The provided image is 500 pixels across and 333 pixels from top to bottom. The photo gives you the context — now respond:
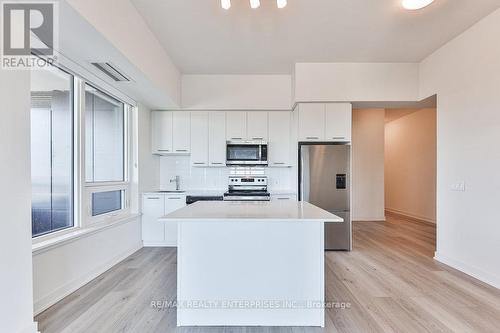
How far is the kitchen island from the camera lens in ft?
6.81

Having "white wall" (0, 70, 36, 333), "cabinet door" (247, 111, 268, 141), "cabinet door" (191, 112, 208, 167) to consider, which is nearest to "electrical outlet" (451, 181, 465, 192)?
"cabinet door" (247, 111, 268, 141)

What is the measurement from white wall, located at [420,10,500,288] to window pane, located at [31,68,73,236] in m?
4.64

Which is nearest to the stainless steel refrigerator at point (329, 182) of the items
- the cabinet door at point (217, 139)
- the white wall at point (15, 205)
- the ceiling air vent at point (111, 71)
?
the cabinet door at point (217, 139)

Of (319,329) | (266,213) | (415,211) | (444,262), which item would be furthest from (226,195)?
(415,211)

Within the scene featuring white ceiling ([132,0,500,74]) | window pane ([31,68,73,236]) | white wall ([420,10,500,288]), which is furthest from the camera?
white wall ([420,10,500,288])

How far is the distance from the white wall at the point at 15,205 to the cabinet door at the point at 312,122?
338 centimetres

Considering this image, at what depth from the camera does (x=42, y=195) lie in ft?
8.61

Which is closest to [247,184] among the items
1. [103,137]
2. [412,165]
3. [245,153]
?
[245,153]

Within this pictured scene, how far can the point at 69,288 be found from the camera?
2.66m

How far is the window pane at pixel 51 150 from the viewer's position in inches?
100

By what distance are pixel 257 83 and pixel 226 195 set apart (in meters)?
2.06

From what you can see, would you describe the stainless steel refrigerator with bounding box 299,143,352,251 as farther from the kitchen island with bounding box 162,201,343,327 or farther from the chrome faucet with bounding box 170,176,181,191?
the chrome faucet with bounding box 170,176,181,191

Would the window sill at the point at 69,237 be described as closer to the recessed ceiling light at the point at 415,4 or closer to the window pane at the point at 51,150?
the window pane at the point at 51,150

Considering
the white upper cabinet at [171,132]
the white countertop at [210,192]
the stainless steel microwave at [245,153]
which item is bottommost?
the white countertop at [210,192]
